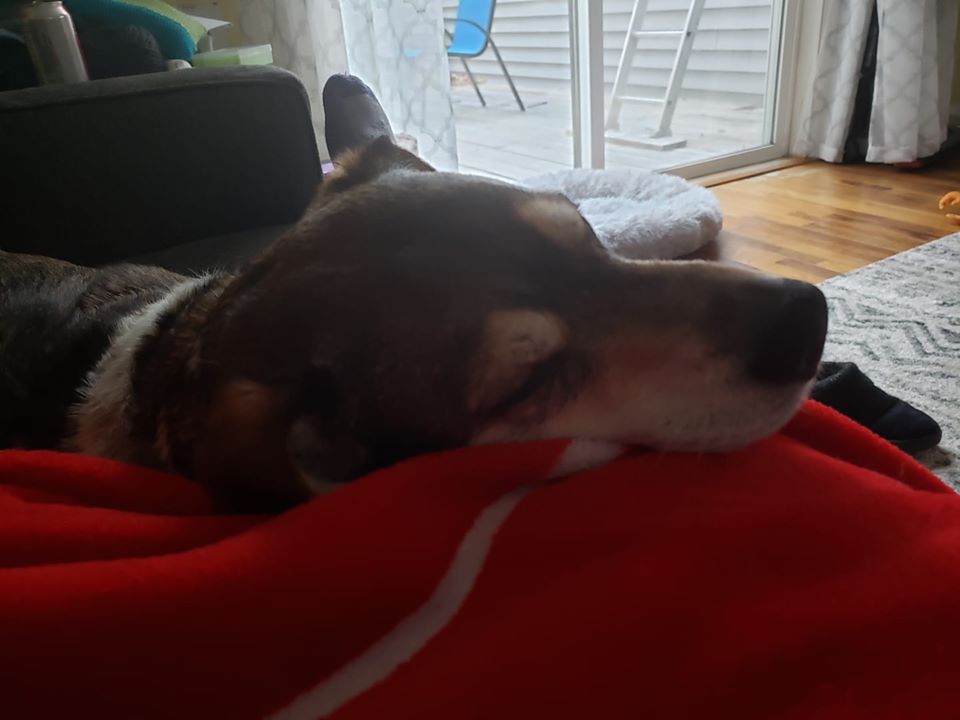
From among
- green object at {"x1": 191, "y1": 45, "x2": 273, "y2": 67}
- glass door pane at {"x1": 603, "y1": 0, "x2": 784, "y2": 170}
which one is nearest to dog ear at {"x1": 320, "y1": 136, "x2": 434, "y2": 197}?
green object at {"x1": 191, "y1": 45, "x2": 273, "y2": 67}

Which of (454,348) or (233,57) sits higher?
(233,57)

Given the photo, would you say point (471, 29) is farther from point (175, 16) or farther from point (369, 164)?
point (369, 164)

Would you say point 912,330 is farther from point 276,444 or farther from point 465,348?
point 276,444

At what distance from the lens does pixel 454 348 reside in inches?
30.6

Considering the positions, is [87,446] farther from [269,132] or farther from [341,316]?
[269,132]

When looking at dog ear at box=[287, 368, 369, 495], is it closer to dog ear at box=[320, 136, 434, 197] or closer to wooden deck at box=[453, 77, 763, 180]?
dog ear at box=[320, 136, 434, 197]

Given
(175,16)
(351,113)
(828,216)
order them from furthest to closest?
(828,216) → (175,16) → (351,113)

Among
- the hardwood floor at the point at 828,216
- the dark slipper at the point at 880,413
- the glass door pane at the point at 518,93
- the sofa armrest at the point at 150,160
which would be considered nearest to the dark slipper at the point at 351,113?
the sofa armrest at the point at 150,160

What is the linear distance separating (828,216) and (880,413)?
84.3 inches

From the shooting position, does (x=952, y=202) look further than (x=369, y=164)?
Yes

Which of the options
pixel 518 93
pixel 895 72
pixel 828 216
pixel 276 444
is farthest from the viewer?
pixel 518 93

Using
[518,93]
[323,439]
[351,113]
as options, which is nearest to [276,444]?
[323,439]

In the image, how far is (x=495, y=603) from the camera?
0.59 m

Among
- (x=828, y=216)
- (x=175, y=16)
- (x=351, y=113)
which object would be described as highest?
(x=175, y=16)
